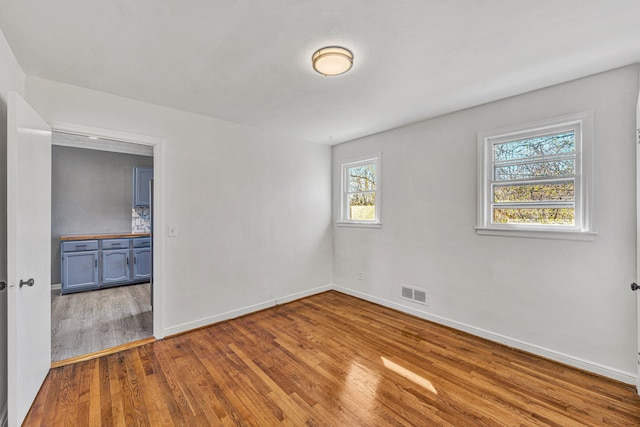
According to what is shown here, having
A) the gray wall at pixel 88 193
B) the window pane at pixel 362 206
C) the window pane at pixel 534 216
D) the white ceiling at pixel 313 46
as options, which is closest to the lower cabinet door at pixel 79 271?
the gray wall at pixel 88 193

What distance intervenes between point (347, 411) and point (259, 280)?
2247mm

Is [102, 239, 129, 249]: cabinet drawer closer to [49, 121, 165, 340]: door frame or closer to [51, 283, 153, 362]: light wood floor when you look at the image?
[51, 283, 153, 362]: light wood floor

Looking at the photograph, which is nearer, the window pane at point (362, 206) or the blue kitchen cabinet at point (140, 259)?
the window pane at point (362, 206)

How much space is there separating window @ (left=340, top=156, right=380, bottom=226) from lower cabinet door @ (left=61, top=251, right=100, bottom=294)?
4.26m

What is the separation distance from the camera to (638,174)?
2023mm

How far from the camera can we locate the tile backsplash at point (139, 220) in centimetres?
566

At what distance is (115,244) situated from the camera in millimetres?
4926

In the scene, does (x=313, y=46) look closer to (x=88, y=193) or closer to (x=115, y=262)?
(x=115, y=262)

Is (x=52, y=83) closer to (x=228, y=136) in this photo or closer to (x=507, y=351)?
(x=228, y=136)

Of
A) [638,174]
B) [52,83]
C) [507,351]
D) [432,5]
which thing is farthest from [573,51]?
[52,83]

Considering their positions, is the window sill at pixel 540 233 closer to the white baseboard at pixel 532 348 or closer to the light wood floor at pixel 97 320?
the white baseboard at pixel 532 348

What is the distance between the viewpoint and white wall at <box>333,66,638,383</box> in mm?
2236

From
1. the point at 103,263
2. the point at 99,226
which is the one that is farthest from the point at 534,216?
the point at 99,226

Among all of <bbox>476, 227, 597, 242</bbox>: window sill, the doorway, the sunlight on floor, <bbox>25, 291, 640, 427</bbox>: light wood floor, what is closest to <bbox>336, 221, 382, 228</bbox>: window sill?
<bbox>476, 227, 597, 242</bbox>: window sill
